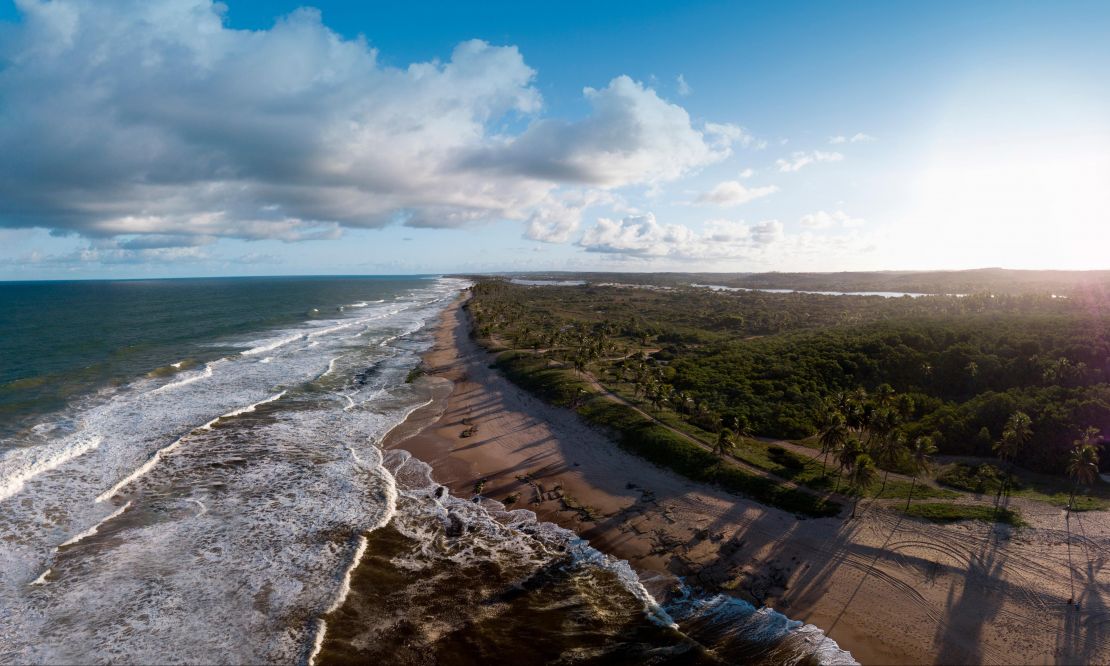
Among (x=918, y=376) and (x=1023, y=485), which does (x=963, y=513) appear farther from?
(x=918, y=376)

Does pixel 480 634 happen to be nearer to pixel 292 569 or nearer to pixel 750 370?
pixel 292 569

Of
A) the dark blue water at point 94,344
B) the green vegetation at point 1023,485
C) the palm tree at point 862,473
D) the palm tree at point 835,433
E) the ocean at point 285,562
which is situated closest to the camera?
the ocean at point 285,562

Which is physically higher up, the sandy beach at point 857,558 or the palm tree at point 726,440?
the palm tree at point 726,440

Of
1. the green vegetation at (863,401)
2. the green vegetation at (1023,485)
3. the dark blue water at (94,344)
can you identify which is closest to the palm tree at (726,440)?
the green vegetation at (863,401)

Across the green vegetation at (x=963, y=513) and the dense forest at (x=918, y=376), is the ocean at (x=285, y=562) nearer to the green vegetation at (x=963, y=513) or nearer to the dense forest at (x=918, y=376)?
the green vegetation at (x=963, y=513)

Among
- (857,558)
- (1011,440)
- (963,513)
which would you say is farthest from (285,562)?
(1011,440)

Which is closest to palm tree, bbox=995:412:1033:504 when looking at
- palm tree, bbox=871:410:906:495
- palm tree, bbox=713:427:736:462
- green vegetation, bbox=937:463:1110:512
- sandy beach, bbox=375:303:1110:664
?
green vegetation, bbox=937:463:1110:512

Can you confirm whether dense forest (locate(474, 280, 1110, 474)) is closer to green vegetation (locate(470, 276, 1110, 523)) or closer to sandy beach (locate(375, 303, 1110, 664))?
green vegetation (locate(470, 276, 1110, 523))
